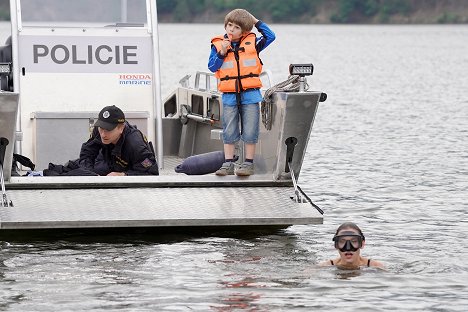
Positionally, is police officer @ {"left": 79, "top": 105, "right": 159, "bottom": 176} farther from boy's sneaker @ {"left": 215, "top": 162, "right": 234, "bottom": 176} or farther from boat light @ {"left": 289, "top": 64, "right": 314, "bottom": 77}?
boat light @ {"left": 289, "top": 64, "right": 314, "bottom": 77}

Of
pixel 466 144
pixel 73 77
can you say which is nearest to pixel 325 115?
pixel 466 144

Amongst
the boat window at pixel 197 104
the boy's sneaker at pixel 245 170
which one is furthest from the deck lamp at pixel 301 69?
the boat window at pixel 197 104

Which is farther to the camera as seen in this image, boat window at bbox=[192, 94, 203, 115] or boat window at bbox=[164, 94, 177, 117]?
boat window at bbox=[164, 94, 177, 117]

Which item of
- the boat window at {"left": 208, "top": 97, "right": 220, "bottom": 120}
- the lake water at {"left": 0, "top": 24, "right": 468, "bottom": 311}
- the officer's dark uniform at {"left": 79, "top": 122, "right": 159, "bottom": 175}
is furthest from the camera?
the boat window at {"left": 208, "top": 97, "right": 220, "bottom": 120}

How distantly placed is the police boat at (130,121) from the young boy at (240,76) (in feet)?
0.50

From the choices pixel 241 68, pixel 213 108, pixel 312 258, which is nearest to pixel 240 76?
pixel 241 68

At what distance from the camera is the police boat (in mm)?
10133

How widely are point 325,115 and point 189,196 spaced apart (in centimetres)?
1730

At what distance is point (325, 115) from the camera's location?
27.6m

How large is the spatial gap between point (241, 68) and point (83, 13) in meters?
2.54

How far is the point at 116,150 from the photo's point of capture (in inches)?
433

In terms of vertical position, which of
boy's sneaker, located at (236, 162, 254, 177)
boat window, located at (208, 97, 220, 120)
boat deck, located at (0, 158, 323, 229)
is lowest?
boat deck, located at (0, 158, 323, 229)

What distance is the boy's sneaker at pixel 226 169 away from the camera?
1084cm

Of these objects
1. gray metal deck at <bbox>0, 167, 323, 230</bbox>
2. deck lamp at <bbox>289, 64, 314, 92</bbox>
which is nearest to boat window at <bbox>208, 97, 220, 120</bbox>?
gray metal deck at <bbox>0, 167, 323, 230</bbox>
